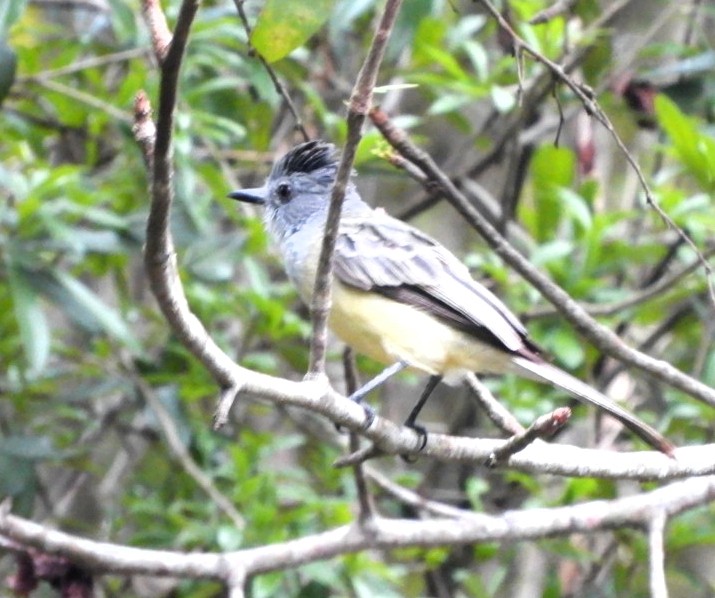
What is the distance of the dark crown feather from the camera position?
3.52 metres

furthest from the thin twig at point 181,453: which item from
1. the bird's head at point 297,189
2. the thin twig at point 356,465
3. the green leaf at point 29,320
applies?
the bird's head at point 297,189

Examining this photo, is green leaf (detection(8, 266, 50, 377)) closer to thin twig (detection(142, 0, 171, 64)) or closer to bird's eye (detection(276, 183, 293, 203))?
bird's eye (detection(276, 183, 293, 203))

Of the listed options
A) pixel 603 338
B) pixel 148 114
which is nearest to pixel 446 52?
pixel 603 338

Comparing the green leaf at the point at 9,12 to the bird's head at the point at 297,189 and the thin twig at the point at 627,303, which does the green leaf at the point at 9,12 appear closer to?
the bird's head at the point at 297,189

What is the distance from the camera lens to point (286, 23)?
2.10 meters

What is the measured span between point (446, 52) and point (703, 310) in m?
1.39

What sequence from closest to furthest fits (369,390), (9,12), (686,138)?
1. (369,390)
2. (9,12)
3. (686,138)

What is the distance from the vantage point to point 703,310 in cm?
430

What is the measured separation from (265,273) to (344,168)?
7.67 ft

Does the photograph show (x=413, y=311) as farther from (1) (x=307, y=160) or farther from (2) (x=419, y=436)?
(1) (x=307, y=160)

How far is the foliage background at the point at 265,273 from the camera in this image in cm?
380

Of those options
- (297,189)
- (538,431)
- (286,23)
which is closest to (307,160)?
(297,189)

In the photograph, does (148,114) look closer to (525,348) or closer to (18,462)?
(525,348)

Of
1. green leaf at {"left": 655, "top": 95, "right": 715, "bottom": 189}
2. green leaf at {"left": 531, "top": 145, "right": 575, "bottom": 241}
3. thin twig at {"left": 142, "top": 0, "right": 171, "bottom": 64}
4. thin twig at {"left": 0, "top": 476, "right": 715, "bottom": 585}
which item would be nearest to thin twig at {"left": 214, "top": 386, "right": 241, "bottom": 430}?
thin twig at {"left": 142, "top": 0, "right": 171, "bottom": 64}
